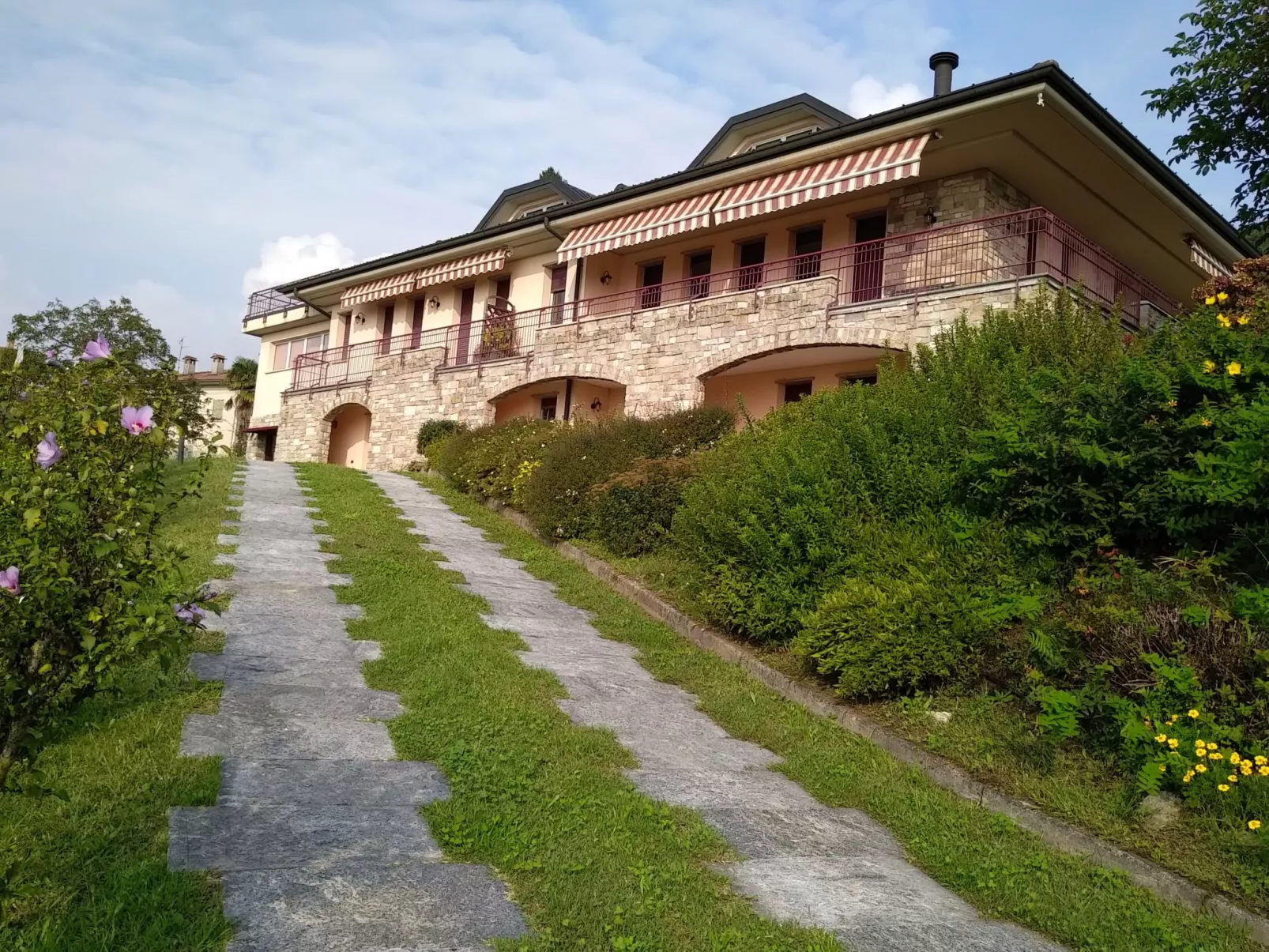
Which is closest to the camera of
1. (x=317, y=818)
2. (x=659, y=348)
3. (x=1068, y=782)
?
(x=317, y=818)

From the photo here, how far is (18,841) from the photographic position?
11.0ft

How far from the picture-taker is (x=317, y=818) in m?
3.87

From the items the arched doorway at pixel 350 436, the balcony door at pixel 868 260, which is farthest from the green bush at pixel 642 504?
the arched doorway at pixel 350 436

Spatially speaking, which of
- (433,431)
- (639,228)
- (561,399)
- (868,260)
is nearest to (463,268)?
(433,431)

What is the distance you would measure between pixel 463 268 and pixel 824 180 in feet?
36.0

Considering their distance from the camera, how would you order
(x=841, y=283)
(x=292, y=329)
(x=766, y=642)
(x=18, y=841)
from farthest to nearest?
1. (x=292, y=329)
2. (x=841, y=283)
3. (x=766, y=642)
4. (x=18, y=841)

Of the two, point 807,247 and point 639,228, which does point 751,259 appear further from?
point 639,228

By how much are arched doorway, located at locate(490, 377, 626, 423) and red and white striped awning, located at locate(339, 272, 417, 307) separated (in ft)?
16.1

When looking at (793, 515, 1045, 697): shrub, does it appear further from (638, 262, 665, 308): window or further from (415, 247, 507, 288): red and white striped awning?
(415, 247, 507, 288): red and white striped awning

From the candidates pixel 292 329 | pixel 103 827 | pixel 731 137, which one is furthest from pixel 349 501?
pixel 292 329

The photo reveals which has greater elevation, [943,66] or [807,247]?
[943,66]

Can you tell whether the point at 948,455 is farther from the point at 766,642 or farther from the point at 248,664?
the point at 248,664

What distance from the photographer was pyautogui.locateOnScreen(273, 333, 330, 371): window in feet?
103

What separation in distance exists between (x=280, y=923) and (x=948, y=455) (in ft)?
17.9
